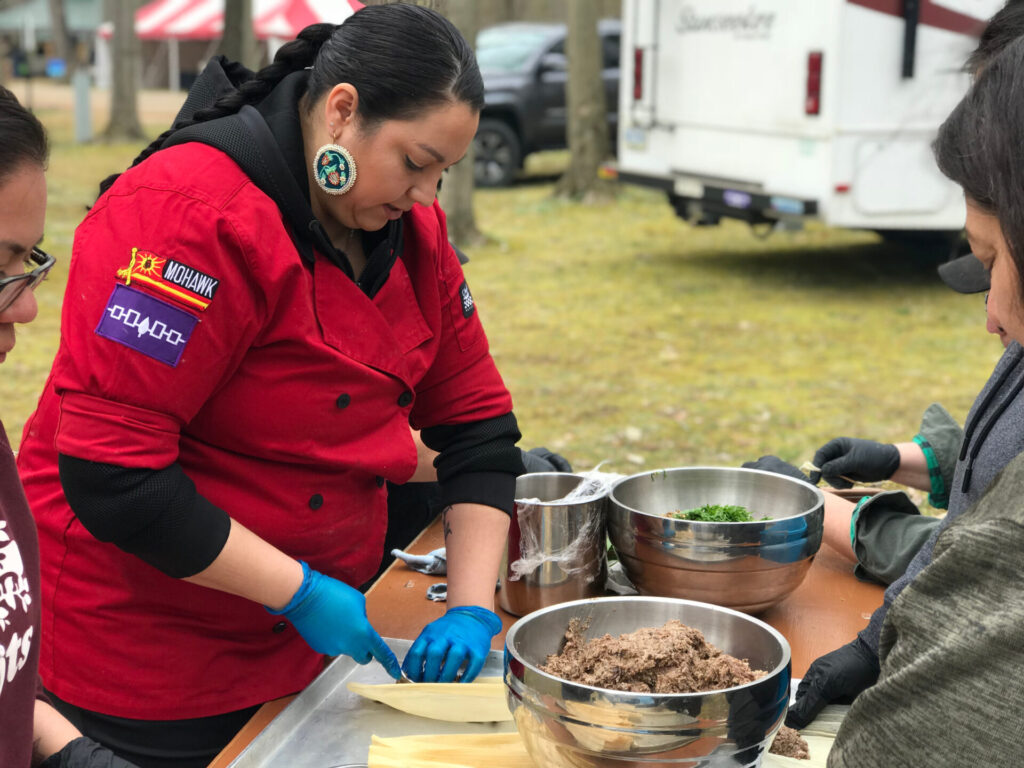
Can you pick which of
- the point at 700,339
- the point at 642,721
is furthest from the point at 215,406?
the point at 700,339

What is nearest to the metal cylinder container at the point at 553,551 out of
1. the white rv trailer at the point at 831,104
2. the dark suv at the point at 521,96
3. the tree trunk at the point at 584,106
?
the white rv trailer at the point at 831,104

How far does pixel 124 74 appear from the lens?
1603 centimetres

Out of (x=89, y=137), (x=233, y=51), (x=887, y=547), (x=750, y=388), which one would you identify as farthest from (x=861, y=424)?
(x=89, y=137)

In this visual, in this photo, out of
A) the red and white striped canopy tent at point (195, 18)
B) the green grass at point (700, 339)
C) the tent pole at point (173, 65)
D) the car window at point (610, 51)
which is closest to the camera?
the green grass at point (700, 339)

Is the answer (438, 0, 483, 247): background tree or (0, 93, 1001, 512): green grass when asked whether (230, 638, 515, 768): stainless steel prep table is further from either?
(438, 0, 483, 247): background tree

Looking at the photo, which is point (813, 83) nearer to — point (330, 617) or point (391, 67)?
point (391, 67)

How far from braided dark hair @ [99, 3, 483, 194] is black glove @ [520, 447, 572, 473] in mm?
804

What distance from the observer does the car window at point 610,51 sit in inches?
523

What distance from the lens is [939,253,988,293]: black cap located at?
2.23 meters

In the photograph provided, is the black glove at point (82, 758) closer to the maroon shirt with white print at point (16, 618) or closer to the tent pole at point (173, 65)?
the maroon shirt with white print at point (16, 618)

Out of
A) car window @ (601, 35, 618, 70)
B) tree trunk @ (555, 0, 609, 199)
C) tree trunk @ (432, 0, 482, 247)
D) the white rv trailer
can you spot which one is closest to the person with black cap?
the white rv trailer

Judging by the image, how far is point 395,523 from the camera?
2447 millimetres

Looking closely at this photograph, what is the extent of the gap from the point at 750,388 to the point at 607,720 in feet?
15.3

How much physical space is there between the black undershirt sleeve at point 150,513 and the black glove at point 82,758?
244 millimetres
